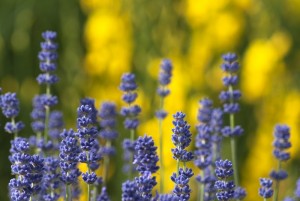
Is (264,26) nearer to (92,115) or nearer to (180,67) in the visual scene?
(180,67)

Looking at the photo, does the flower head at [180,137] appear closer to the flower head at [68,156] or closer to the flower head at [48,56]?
the flower head at [68,156]

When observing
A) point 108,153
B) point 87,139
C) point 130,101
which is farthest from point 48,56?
point 87,139

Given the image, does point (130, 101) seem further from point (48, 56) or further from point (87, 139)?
point (87, 139)

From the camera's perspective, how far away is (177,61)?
20.9 ft

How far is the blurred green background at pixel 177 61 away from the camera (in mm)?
6441

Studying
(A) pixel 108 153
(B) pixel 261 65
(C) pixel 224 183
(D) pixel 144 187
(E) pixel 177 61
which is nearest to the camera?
(D) pixel 144 187

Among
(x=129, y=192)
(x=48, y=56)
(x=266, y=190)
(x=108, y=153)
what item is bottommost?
(x=129, y=192)

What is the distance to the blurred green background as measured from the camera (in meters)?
6.44

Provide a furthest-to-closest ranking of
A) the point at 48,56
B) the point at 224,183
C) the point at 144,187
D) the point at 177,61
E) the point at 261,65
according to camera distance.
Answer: the point at 261,65
the point at 177,61
the point at 48,56
the point at 224,183
the point at 144,187

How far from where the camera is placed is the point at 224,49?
6980 mm

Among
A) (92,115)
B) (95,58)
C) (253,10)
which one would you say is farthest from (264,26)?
(92,115)

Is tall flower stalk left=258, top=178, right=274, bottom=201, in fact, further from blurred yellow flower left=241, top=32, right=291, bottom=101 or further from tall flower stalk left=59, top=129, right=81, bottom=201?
blurred yellow flower left=241, top=32, right=291, bottom=101

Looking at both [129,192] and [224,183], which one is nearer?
[129,192]

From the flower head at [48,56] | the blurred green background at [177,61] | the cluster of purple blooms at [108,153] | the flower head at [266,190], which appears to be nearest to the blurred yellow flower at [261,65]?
the blurred green background at [177,61]
